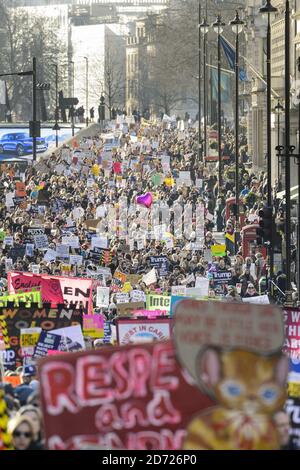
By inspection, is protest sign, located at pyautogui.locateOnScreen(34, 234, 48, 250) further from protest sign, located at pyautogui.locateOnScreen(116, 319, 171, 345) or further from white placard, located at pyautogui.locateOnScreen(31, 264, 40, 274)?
protest sign, located at pyautogui.locateOnScreen(116, 319, 171, 345)

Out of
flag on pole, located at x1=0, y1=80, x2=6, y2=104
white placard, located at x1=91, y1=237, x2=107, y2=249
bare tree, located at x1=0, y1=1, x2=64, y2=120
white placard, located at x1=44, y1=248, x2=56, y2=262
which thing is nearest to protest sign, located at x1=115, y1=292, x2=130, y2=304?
white placard, located at x1=44, y1=248, x2=56, y2=262

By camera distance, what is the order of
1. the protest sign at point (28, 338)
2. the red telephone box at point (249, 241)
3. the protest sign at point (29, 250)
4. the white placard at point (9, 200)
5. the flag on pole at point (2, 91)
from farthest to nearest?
the flag on pole at point (2, 91)
the white placard at point (9, 200)
the red telephone box at point (249, 241)
the protest sign at point (29, 250)
the protest sign at point (28, 338)

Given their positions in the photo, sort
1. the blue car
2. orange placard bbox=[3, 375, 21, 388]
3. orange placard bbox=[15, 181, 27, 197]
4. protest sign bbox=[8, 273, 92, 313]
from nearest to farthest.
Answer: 1. orange placard bbox=[3, 375, 21, 388]
2. protest sign bbox=[8, 273, 92, 313]
3. orange placard bbox=[15, 181, 27, 197]
4. the blue car

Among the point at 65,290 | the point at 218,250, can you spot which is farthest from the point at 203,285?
the point at 218,250

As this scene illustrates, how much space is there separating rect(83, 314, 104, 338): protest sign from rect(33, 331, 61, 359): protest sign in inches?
95.8

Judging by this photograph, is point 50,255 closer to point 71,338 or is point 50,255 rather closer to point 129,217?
point 129,217

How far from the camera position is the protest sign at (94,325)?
1938 cm

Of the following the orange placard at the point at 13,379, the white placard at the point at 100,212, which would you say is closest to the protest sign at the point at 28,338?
the orange placard at the point at 13,379

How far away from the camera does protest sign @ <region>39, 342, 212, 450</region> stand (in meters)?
9.62

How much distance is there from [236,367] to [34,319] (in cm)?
847

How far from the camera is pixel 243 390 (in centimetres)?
941

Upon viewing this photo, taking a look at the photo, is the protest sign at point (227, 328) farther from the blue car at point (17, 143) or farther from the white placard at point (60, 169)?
the blue car at point (17, 143)

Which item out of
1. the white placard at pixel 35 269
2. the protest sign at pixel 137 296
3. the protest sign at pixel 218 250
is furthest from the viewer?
the protest sign at pixel 218 250

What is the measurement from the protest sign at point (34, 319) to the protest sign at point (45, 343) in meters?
0.56
